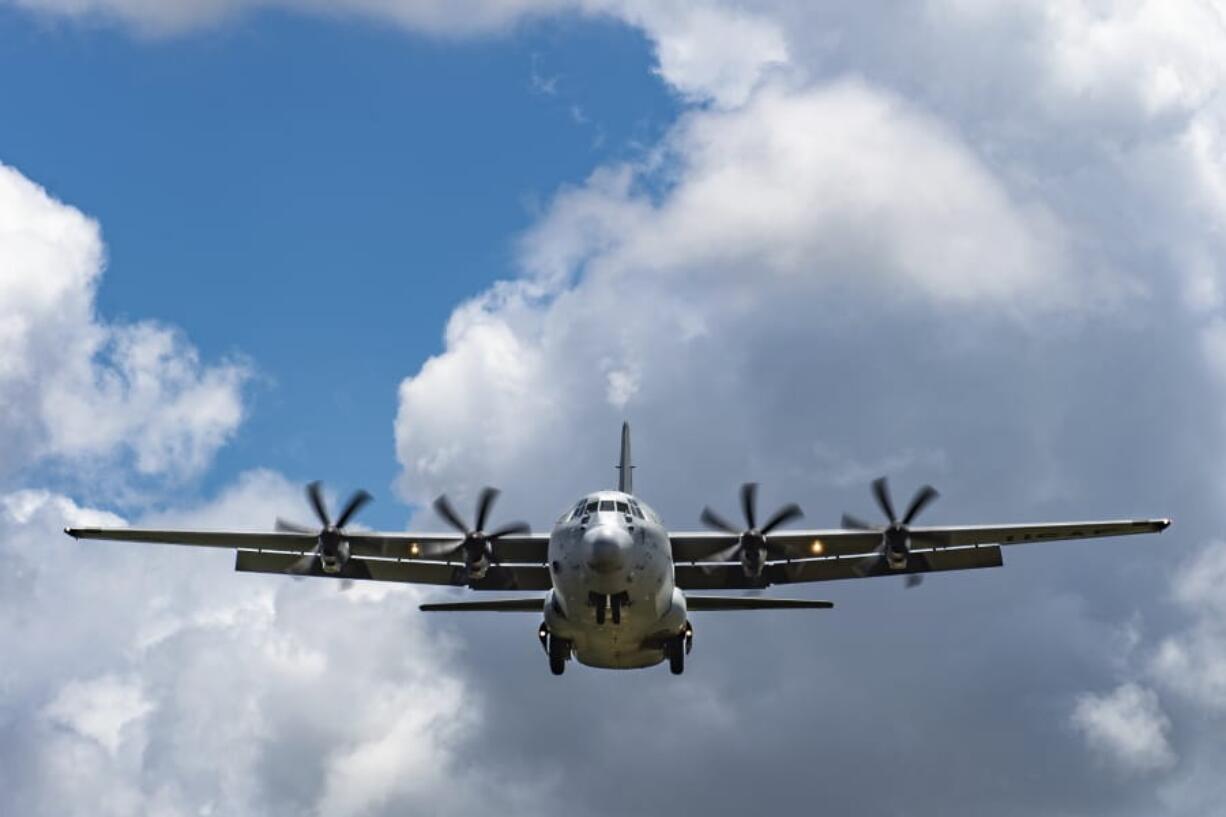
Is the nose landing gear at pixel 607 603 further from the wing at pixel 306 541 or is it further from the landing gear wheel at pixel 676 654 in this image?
the wing at pixel 306 541

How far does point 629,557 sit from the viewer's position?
36781 mm

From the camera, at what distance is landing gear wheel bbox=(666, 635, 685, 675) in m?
41.2

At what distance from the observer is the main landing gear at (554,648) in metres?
41.1

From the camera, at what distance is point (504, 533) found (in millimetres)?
43406

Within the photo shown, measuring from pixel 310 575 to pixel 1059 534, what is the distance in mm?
22524

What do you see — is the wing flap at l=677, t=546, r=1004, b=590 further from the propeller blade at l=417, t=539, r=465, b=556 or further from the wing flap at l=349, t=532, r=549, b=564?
the propeller blade at l=417, t=539, r=465, b=556

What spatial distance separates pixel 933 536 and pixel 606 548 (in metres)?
12.4

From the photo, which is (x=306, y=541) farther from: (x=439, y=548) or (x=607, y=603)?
(x=607, y=603)

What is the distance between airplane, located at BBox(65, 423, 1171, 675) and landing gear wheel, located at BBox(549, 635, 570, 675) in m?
0.04

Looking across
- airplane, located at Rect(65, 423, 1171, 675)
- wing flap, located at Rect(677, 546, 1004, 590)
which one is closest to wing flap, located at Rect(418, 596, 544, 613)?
airplane, located at Rect(65, 423, 1171, 675)

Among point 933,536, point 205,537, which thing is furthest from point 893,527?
point 205,537

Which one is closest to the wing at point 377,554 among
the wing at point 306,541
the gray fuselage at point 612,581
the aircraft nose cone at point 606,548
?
the wing at point 306,541

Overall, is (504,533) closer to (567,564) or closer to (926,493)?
(567,564)

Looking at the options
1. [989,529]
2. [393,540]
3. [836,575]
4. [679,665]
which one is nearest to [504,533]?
[393,540]
